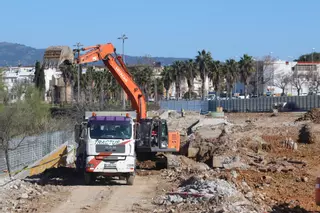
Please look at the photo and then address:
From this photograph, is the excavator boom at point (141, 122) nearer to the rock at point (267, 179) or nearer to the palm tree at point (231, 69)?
the rock at point (267, 179)

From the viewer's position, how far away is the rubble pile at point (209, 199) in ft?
54.7

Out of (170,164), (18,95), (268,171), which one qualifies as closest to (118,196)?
(170,164)

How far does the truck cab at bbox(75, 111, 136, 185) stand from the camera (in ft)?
73.0

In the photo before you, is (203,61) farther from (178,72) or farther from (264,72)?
(264,72)

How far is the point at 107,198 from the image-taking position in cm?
1986

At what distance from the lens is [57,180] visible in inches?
960

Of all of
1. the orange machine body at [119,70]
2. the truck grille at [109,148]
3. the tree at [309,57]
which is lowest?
the truck grille at [109,148]

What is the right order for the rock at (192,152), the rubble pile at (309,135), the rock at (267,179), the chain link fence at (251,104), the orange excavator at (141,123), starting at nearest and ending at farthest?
1. the rock at (267,179)
2. the orange excavator at (141,123)
3. the rock at (192,152)
4. the rubble pile at (309,135)
5. the chain link fence at (251,104)

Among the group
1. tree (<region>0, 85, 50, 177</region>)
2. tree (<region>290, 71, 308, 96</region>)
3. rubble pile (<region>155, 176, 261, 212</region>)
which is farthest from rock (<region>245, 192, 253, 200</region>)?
tree (<region>290, 71, 308, 96</region>)

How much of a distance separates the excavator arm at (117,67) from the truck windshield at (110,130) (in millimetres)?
5755

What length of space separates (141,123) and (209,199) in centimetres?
1032

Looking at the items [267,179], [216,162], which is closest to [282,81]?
[216,162]

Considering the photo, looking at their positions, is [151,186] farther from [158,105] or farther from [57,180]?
[158,105]

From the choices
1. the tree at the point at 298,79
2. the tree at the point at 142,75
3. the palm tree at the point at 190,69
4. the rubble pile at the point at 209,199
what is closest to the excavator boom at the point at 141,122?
the rubble pile at the point at 209,199
